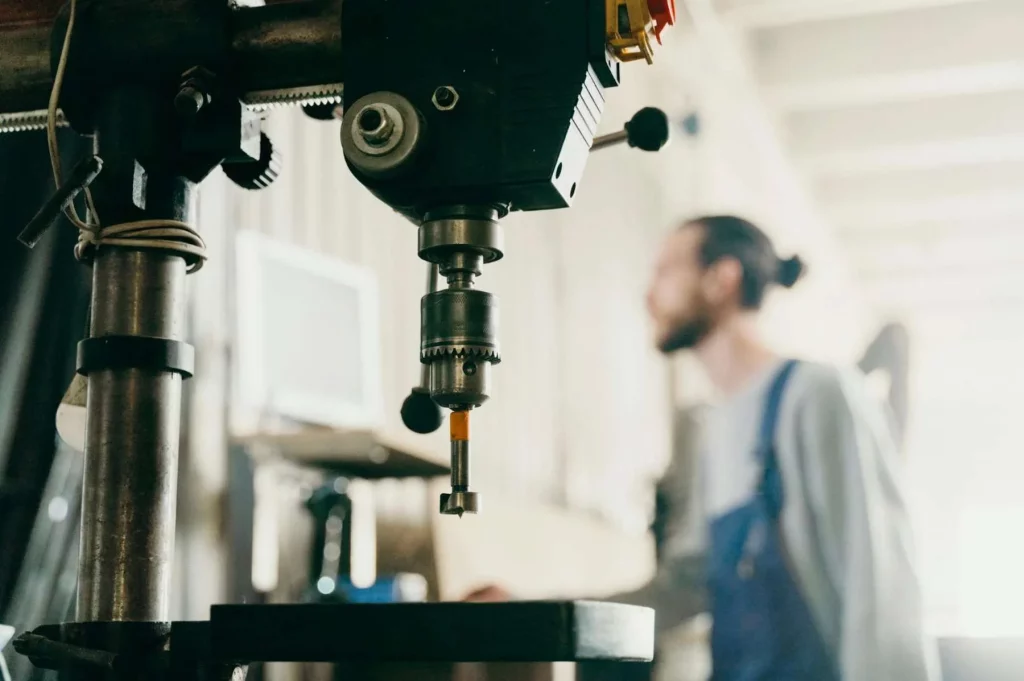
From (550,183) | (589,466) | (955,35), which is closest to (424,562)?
(589,466)

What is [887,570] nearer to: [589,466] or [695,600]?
A: [695,600]

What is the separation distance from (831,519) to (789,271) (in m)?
0.48

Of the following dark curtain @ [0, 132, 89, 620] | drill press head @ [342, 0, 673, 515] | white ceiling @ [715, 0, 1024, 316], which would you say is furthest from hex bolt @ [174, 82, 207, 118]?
white ceiling @ [715, 0, 1024, 316]

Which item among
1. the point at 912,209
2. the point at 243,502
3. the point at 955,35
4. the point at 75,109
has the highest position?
the point at 955,35

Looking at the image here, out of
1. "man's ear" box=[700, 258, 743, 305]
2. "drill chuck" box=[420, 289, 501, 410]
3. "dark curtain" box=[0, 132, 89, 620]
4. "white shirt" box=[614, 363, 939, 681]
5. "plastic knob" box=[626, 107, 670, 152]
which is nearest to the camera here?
"drill chuck" box=[420, 289, 501, 410]

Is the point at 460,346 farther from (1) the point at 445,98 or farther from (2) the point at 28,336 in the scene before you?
(2) the point at 28,336

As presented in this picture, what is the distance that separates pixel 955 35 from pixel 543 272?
37.4 inches

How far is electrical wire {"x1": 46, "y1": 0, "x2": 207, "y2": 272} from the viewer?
0.67m

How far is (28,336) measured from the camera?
125 centimetres

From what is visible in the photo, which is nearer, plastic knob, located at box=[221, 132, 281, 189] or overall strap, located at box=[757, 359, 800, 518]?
plastic knob, located at box=[221, 132, 281, 189]

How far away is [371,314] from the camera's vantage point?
7.04 ft

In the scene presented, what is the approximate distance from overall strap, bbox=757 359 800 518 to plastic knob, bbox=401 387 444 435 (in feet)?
4.39

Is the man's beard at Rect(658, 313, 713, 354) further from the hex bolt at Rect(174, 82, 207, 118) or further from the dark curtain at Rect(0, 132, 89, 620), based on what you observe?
the hex bolt at Rect(174, 82, 207, 118)


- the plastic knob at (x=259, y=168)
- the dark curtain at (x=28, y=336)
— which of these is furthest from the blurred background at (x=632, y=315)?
the plastic knob at (x=259, y=168)
